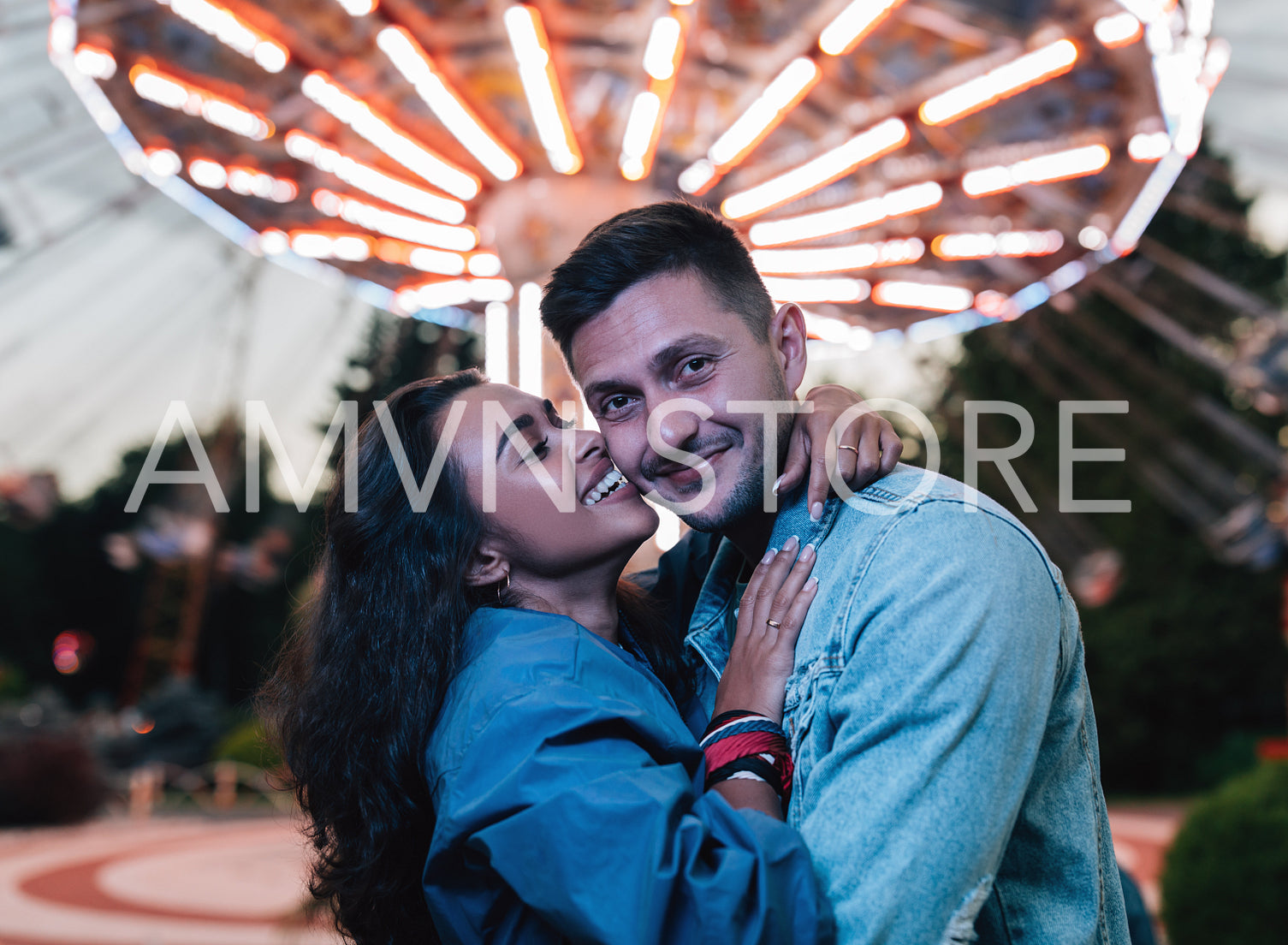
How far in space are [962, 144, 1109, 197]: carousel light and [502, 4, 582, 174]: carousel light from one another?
7.76 feet

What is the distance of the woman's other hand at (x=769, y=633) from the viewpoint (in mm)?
2002

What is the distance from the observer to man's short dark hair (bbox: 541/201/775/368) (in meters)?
2.26

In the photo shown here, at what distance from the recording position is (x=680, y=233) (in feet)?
7.43

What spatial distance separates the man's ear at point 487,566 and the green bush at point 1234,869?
188 inches

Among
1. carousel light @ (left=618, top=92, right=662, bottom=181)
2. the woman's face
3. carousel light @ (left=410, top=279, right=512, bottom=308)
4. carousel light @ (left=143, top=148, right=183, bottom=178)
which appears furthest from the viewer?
carousel light @ (left=410, top=279, right=512, bottom=308)

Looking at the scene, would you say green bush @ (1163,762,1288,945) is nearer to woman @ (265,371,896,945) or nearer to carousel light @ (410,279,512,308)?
woman @ (265,371,896,945)

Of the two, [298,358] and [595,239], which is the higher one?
[298,358]

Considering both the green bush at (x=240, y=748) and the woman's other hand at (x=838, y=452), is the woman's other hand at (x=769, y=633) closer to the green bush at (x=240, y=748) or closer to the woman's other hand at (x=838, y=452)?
the woman's other hand at (x=838, y=452)

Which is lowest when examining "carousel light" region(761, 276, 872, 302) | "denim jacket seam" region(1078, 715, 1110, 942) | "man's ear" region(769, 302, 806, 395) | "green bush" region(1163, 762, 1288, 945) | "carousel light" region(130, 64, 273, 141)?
"green bush" region(1163, 762, 1288, 945)

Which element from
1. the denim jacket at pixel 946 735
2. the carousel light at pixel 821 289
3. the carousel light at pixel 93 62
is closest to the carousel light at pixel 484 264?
the carousel light at pixel 821 289

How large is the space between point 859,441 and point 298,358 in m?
35.0

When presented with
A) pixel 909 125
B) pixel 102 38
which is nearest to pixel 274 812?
pixel 102 38

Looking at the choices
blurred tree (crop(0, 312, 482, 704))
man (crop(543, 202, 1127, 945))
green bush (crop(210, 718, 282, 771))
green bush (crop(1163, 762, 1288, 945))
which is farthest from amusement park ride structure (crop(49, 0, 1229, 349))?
blurred tree (crop(0, 312, 482, 704))

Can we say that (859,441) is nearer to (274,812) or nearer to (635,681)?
(635,681)
